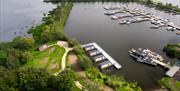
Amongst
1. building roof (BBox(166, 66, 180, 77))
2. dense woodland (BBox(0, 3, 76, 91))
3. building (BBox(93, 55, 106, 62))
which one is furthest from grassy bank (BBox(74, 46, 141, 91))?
building roof (BBox(166, 66, 180, 77))

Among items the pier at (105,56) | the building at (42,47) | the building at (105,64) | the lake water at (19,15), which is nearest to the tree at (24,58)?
the building at (42,47)

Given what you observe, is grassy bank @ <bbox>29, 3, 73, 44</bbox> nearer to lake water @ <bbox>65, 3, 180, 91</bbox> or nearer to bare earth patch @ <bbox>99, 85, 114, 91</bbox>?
lake water @ <bbox>65, 3, 180, 91</bbox>

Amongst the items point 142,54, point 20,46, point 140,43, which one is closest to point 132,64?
point 142,54

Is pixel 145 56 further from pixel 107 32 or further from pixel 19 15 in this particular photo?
pixel 19 15

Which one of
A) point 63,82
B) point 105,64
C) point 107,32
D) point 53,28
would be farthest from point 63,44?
point 63,82

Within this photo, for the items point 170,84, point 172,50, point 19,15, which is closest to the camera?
point 170,84

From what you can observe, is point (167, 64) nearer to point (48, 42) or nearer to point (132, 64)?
point (132, 64)
